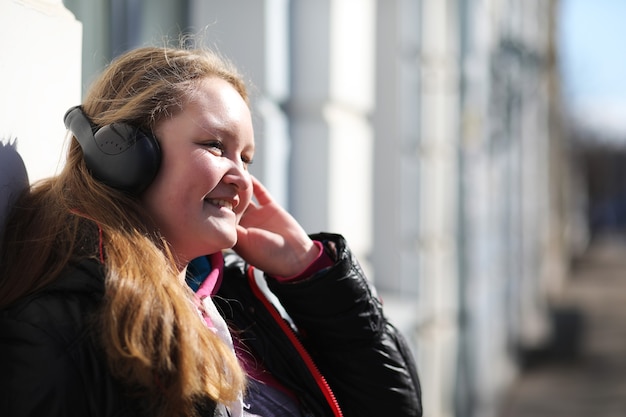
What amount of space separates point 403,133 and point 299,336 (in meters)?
3.45

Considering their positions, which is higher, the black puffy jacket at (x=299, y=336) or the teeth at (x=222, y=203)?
the teeth at (x=222, y=203)

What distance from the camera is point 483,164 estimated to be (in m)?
7.79

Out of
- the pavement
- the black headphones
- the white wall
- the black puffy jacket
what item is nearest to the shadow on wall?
the white wall

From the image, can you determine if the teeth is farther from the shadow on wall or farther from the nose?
the shadow on wall

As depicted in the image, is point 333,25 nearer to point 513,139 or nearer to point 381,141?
point 381,141

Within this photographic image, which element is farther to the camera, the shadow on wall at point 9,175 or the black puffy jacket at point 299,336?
the shadow on wall at point 9,175

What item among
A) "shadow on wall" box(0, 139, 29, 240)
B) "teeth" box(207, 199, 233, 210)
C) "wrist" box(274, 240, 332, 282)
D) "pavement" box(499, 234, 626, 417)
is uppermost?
"shadow on wall" box(0, 139, 29, 240)

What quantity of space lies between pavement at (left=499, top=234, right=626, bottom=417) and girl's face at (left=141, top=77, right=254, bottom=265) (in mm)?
6514

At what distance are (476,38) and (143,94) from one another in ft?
19.0

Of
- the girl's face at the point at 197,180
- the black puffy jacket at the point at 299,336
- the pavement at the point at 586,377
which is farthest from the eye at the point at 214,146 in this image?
the pavement at the point at 586,377

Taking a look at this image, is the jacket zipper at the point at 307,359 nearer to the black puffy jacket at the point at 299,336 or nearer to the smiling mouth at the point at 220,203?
the black puffy jacket at the point at 299,336

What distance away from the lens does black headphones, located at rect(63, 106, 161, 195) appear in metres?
1.63

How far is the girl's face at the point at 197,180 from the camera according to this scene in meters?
1.69

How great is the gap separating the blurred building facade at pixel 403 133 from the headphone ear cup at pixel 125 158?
322mm
